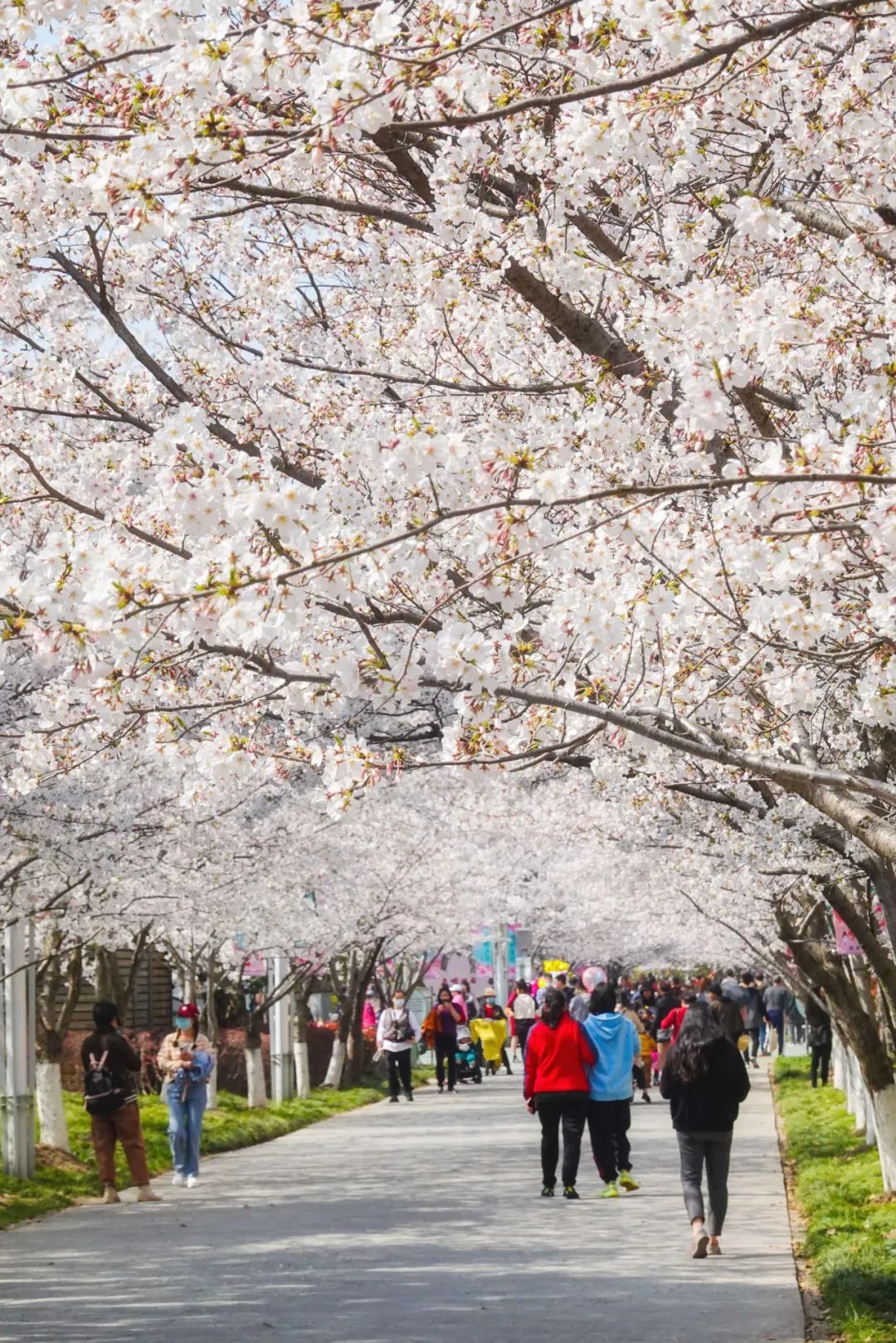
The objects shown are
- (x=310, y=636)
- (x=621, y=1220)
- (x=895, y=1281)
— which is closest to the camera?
(x=310, y=636)

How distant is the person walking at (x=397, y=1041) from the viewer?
1187 inches

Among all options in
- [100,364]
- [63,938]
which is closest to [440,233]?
[100,364]

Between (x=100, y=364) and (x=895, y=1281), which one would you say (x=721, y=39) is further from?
(x=895, y=1281)

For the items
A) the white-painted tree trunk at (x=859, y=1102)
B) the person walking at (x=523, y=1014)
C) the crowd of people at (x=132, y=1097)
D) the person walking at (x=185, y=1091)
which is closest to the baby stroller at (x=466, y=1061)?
the person walking at (x=523, y=1014)

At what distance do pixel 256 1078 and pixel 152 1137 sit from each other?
6373 mm

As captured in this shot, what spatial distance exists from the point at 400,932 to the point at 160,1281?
24502 mm

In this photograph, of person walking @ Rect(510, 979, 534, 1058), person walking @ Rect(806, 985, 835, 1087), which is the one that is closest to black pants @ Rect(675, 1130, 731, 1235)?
person walking @ Rect(806, 985, 835, 1087)

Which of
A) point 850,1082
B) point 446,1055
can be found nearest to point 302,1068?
point 446,1055

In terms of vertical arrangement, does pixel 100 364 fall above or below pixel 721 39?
above

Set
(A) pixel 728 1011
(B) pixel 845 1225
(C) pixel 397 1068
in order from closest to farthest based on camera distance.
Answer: (B) pixel 845 1225
(A) pixel 728 1011
(C) pixel 397 1068

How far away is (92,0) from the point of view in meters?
5.58

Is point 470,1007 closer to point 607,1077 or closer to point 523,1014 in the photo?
point 523,1014

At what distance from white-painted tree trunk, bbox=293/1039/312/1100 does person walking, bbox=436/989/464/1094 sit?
2.45m

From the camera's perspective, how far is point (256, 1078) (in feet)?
88.6
